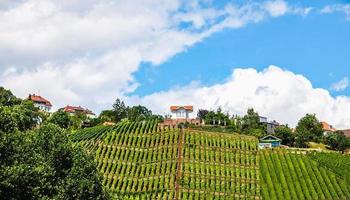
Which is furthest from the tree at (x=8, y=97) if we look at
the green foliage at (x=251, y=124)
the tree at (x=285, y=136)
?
the tree at (x=285, y=136)

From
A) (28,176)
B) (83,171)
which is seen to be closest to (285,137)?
(83,171)

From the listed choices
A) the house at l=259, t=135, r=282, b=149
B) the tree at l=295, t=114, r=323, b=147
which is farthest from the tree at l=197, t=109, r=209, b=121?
the house at l=259, t=135, r=282, b=149

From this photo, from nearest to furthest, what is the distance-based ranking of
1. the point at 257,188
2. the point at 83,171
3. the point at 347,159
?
the point at 83,171 → the point at 257,188 → the point at 347,159

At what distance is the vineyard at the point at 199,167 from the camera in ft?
206

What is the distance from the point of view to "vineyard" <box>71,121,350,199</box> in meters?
62.9

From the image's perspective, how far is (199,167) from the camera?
66.9 metres

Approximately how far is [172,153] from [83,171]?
27027 mm

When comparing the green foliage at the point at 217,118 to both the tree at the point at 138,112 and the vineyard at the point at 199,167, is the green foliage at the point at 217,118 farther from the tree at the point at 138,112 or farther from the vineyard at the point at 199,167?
the vineyard at the point at 199,167

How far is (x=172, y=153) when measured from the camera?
69.8m

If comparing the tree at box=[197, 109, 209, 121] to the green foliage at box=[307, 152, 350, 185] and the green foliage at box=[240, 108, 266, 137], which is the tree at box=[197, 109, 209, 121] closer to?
the green foliage at box=[240, 108, 266, 137]

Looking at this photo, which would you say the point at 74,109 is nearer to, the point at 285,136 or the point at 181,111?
the point at 181,111

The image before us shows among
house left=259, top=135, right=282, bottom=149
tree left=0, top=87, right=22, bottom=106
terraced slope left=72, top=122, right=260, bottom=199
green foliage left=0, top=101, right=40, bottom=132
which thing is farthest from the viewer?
tree left=0, top=87, right=22, bottom=106

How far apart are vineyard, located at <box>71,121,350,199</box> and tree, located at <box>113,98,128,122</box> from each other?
71.7 m

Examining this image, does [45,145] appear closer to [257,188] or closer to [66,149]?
[66,149]
